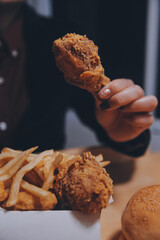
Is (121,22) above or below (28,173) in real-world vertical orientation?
above

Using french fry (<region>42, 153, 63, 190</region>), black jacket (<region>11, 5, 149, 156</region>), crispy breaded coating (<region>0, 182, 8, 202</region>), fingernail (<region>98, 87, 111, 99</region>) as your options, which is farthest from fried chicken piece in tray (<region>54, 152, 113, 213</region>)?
black jacket (<region>11, 5, 149, 156</region>)

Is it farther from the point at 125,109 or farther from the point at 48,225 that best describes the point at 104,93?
the point at 48,225

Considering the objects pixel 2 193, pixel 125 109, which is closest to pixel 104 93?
pixel 125 109

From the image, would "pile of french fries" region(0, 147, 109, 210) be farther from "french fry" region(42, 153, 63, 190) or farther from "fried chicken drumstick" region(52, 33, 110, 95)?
"fried chicken drumstick" region(52, 33, 110, 95)

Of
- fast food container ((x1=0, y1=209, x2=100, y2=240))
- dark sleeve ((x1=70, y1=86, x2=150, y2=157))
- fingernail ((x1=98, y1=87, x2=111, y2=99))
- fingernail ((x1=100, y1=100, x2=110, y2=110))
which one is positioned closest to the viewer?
fast food container ((x1=0, y1=209, x2=100, y2=240))

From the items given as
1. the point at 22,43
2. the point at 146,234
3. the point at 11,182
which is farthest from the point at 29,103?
the point at 146,234

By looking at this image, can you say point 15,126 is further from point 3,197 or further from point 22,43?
point 3,197

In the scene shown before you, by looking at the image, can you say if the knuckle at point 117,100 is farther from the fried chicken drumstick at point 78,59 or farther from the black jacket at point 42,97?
the black jacket at point 42,97
